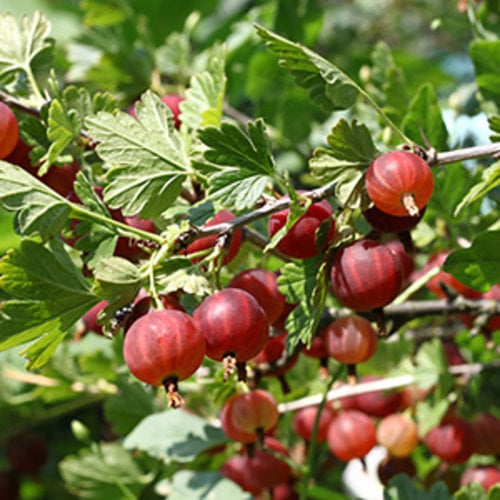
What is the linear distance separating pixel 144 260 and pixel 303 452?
83cm

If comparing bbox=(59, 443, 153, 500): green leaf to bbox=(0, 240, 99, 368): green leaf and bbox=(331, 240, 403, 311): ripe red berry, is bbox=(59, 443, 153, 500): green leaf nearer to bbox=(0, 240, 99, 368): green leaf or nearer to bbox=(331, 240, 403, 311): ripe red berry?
bbox=(0, 240, 99, 368): green leaf

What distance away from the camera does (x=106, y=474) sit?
1.58 metres

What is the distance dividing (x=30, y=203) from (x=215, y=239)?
220 millimetres

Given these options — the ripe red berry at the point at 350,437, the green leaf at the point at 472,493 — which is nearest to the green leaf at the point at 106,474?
the ripe red berry at the point at 350,437

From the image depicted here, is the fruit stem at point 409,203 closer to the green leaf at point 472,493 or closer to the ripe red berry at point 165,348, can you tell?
the ripe red berry at point 165,348

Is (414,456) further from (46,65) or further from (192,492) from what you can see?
(46,65)

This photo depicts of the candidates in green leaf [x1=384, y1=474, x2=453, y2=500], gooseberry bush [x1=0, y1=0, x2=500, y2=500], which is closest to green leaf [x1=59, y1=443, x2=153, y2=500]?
gooseberry bush [x1=0, y1=0, x2=500, y2=500]

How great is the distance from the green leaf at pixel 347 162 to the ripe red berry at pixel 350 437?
0.65 meters

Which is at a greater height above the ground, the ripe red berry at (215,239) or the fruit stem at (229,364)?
the ripe red berry at (215,239)

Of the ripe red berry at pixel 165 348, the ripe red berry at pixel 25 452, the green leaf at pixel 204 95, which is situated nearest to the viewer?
the ripe red berry at pixel 165 348

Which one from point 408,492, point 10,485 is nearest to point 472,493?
point 408,492

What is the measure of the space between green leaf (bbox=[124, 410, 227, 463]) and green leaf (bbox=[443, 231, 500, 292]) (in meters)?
0.55

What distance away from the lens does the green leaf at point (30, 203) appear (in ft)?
2.88

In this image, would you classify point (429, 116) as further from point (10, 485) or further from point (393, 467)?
point (10, 485)
